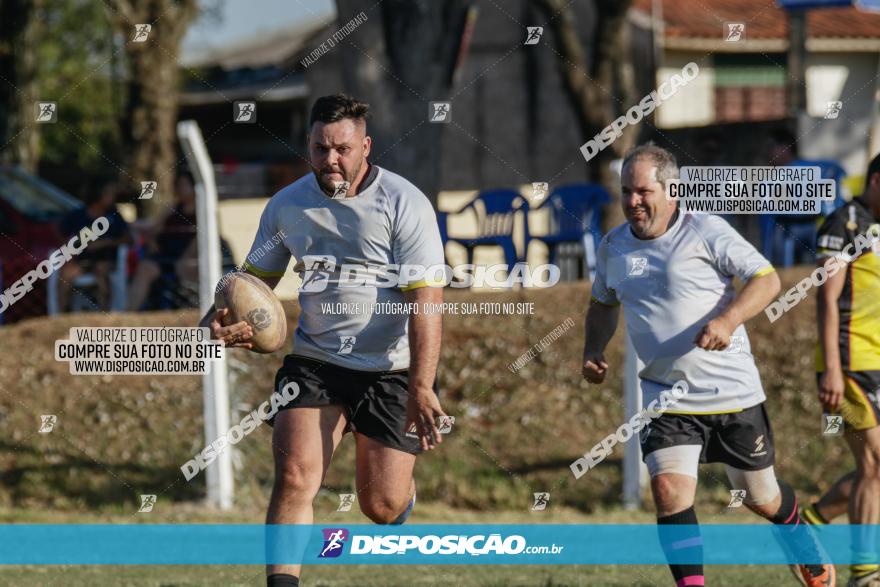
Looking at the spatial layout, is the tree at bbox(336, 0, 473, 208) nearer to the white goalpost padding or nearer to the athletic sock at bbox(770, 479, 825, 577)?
the white goalpost padding

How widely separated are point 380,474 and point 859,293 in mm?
2596

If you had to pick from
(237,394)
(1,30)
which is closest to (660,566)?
(237,394)

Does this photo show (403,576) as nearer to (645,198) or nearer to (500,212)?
(645,198)

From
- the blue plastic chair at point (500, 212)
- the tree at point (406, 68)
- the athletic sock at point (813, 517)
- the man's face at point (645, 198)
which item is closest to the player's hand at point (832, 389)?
the athletic sock at point (813, 517)

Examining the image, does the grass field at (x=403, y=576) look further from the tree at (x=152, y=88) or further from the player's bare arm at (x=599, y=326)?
the tree at (x=152, y=88)

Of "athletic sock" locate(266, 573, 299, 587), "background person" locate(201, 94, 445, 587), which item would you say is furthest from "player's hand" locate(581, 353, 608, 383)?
"athletic sock" locate(266, 573, 299, 587)

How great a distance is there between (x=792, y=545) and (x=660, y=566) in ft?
4.96

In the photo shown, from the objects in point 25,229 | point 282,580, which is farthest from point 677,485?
point 25,229

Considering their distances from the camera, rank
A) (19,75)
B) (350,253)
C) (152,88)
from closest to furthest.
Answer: (350,253) → (152,88) → (19,75)

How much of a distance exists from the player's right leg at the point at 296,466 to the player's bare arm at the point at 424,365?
1.33 feet

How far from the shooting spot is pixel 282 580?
595 cm

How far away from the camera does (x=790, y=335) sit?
12.7 metres

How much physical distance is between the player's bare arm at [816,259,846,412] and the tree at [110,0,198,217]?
41.4 feet

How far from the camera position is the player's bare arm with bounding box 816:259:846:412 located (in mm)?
6887
